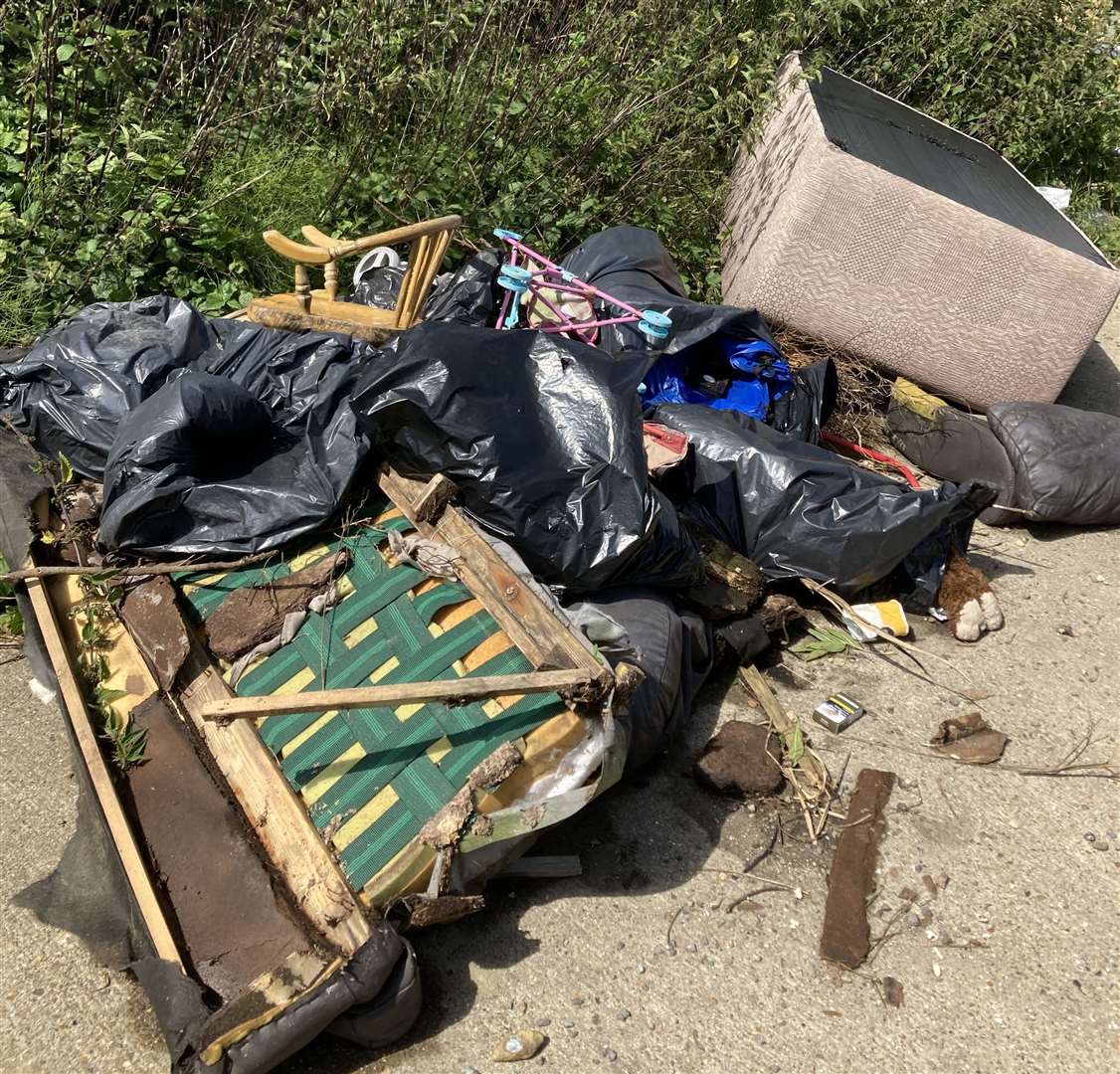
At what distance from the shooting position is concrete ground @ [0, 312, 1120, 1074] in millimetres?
2100

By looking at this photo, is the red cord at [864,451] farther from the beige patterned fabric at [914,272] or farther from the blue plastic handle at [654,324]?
the blue plastic handle at [654,324]

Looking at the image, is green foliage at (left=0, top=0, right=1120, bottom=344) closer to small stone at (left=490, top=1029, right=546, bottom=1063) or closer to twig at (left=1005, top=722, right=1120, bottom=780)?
twig at (left=1005, top=722, right=1120, bottom=780)

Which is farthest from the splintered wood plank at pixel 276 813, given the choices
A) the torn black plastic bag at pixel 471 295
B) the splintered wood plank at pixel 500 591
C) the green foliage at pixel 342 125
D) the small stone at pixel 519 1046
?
the green foliage at pixel 342 125

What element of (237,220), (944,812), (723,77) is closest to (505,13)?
(723,77)

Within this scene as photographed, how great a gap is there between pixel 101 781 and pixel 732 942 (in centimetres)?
166

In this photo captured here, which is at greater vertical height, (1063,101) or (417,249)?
(1063,101)

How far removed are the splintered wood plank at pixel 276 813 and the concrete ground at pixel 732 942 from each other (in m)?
0.35

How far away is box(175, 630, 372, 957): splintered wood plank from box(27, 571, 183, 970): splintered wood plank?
240 millimetres

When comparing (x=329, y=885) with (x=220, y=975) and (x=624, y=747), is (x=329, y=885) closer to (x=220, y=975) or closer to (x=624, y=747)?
(x=220, y=975)

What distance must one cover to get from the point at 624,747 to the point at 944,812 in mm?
1161

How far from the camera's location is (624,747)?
2312 millimetres

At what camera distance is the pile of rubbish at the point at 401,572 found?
2078mm

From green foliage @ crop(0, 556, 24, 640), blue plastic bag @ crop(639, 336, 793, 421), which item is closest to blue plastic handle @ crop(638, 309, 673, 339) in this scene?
blue plastic bag @ crop(639, 336, 793, 421)

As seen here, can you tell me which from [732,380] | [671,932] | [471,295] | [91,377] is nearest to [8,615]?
[91,377]
